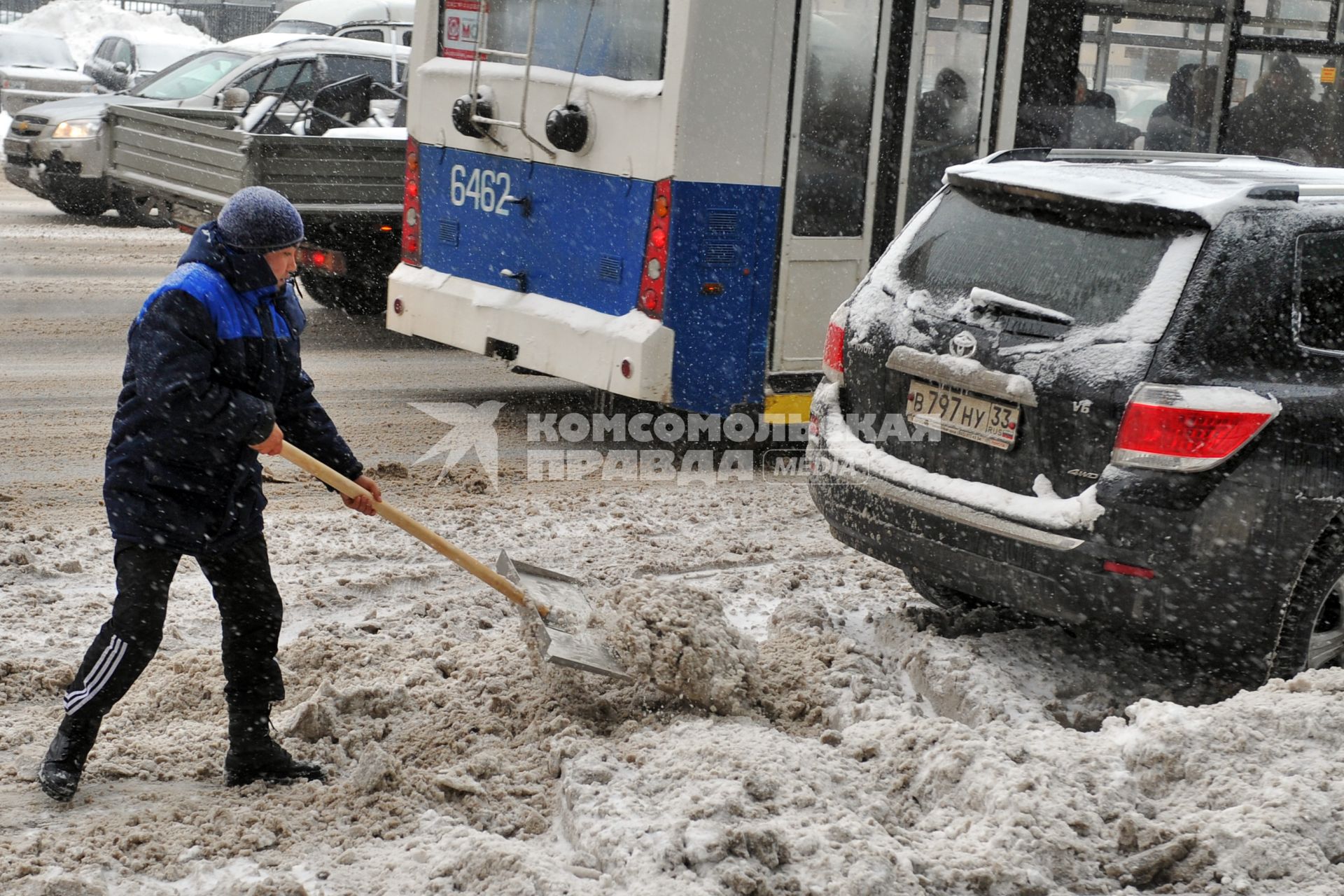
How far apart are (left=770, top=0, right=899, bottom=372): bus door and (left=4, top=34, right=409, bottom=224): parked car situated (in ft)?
20.3

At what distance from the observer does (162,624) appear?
388 centimetres

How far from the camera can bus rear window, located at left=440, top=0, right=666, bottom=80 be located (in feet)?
23.9

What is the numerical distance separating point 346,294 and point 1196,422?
8.35m

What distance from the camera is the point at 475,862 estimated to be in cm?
343

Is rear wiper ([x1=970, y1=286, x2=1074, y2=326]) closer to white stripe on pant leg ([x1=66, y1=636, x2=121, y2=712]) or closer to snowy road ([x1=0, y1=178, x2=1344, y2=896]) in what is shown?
snowy road ([x1=0, y1=178, x2=1344, y2=896])

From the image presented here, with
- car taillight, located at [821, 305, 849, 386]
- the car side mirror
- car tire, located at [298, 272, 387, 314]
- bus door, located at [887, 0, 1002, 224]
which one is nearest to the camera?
car taillight, located at [821, 305, 849, 386]

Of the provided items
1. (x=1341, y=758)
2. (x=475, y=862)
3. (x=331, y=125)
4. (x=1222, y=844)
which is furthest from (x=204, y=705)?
(x=331, y=125)

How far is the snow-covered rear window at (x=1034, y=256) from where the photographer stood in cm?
440

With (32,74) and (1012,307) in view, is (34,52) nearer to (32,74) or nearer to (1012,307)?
(32,74)

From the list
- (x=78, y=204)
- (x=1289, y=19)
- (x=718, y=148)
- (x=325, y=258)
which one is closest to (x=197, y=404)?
(x=718, y=148)

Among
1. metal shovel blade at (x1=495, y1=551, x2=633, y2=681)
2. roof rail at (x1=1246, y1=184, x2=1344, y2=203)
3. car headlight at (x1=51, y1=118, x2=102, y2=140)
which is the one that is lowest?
metal shovel blade at (x1=495, y1=551, x2=633, y2=681)

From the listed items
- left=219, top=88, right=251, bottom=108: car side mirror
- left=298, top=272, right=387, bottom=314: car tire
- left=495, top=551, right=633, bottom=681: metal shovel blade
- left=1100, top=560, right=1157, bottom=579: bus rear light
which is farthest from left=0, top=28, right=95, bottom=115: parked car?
left=1100, top=560, right=1157, bottom=579: bus rear light

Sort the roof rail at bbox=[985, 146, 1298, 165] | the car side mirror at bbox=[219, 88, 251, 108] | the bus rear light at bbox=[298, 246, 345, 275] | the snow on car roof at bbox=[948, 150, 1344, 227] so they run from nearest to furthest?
the snow on car roof at bbox=[948, 150, 1344, 227] < the roof rail at bbox=[985, 146, 1298, 165] < the bus rear light at bbox=[298, 246, 345, 275] < the car side mirror at bbox=[219, 88, 251, 108]

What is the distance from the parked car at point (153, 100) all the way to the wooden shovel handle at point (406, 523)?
28.1 ft
